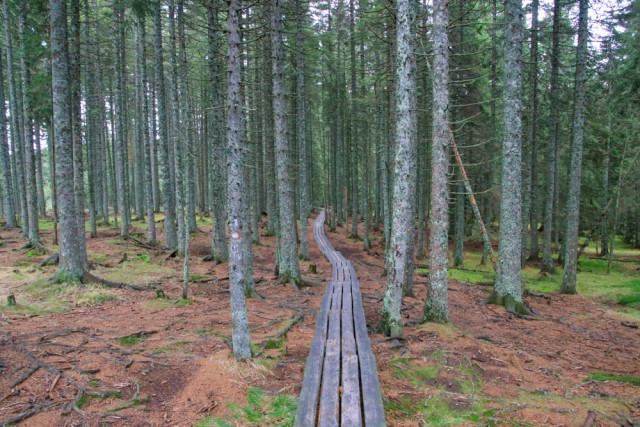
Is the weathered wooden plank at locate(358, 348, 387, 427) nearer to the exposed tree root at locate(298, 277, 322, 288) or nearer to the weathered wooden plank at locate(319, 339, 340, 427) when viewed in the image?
the weathered wooden plank at locate(319, 339, 340, 427)

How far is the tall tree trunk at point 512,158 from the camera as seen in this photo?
9.50 m

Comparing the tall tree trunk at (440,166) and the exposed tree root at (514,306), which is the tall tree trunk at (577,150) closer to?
the exposed tree root at (514,306)

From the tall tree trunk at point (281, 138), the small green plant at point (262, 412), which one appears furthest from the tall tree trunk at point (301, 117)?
the small green plant at point (262, 412)

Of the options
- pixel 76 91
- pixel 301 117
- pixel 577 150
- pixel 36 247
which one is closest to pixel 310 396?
pixel 301 117

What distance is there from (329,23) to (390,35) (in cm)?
1353

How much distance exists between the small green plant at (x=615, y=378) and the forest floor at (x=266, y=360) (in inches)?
0.7

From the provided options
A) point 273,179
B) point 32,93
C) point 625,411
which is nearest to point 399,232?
point 625,411

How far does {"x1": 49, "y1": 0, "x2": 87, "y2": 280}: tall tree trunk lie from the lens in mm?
9633

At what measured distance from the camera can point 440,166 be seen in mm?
7781

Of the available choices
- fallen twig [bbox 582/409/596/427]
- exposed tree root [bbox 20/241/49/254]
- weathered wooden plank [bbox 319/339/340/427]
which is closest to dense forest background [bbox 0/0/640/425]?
exposed tree root [bbox 20/241/49/254]

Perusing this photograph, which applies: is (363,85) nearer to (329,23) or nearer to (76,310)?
(329,23)

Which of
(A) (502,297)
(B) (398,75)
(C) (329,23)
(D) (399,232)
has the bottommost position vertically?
(A) (502,297)

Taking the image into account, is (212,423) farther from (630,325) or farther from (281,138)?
(630,325)

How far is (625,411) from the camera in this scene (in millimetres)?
4508
